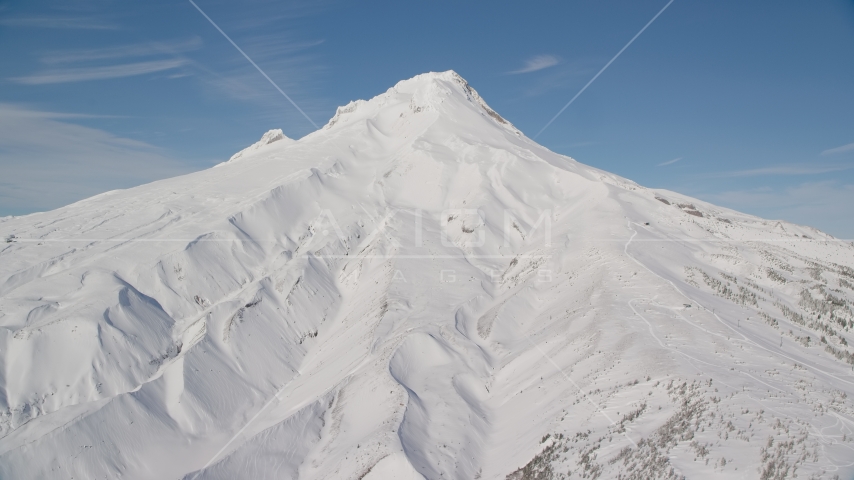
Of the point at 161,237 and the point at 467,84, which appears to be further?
the point at 467,84

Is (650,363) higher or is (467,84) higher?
(467,84)

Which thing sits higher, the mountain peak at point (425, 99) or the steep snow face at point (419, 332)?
the mountain peak at point (425, 99)

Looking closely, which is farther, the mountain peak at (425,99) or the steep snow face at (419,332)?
the mountain peak at (425,99)

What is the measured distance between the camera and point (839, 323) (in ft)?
89.5

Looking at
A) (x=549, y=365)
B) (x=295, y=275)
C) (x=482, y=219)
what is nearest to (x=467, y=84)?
(x=482, y=219)

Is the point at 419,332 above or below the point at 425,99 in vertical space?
below

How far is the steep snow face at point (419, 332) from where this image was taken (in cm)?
1827

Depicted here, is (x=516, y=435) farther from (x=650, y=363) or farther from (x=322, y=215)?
(x=322, y=215)

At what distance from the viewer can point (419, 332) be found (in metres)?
29.2

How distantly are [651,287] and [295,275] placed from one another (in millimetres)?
24130

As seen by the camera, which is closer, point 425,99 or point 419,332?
point 419,332

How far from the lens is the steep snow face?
18.3m

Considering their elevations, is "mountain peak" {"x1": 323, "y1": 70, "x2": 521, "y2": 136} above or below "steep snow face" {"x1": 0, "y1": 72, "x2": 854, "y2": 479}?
above

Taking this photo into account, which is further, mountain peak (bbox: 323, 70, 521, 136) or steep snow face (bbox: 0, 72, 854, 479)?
mountain peak (bbox: 323, 70, 521, 136)
